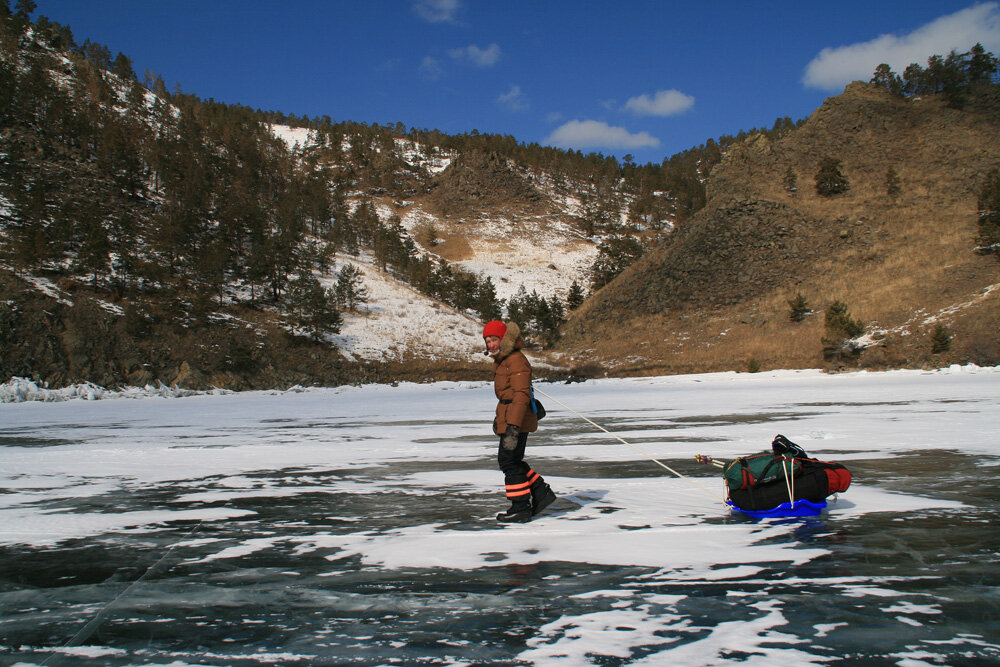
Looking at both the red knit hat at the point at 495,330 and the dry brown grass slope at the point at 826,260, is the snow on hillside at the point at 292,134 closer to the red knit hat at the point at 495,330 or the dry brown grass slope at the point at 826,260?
the dry brown grass slope at the point at 826,260

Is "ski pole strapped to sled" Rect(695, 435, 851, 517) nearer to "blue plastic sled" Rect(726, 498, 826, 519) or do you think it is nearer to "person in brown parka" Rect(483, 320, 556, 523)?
"blue plastic sled" Rect(726, 498, 826, 519)

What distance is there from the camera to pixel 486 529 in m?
5.05

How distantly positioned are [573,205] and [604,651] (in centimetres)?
11490

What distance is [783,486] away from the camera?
5238 millimetres

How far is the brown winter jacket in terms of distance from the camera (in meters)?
5.30

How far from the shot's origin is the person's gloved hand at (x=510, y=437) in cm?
524

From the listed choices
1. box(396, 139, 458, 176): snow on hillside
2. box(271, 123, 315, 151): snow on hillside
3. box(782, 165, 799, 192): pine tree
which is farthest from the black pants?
box(271, 123, 315, 151): snow on hillside

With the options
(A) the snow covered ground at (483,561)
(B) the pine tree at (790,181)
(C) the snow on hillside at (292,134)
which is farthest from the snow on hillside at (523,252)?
(A) the snow covered ground at (483,561)

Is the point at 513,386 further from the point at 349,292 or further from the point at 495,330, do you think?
the point at 349,292

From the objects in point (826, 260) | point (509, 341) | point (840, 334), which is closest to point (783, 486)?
point (509, 341)

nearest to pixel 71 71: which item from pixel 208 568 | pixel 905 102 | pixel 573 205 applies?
pixel 573 205

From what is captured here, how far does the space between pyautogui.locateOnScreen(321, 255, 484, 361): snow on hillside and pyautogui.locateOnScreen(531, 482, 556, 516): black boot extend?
3722 centimetres

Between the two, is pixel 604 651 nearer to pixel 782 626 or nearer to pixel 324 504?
pixel 782 626

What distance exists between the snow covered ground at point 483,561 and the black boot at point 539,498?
102 millimetres
